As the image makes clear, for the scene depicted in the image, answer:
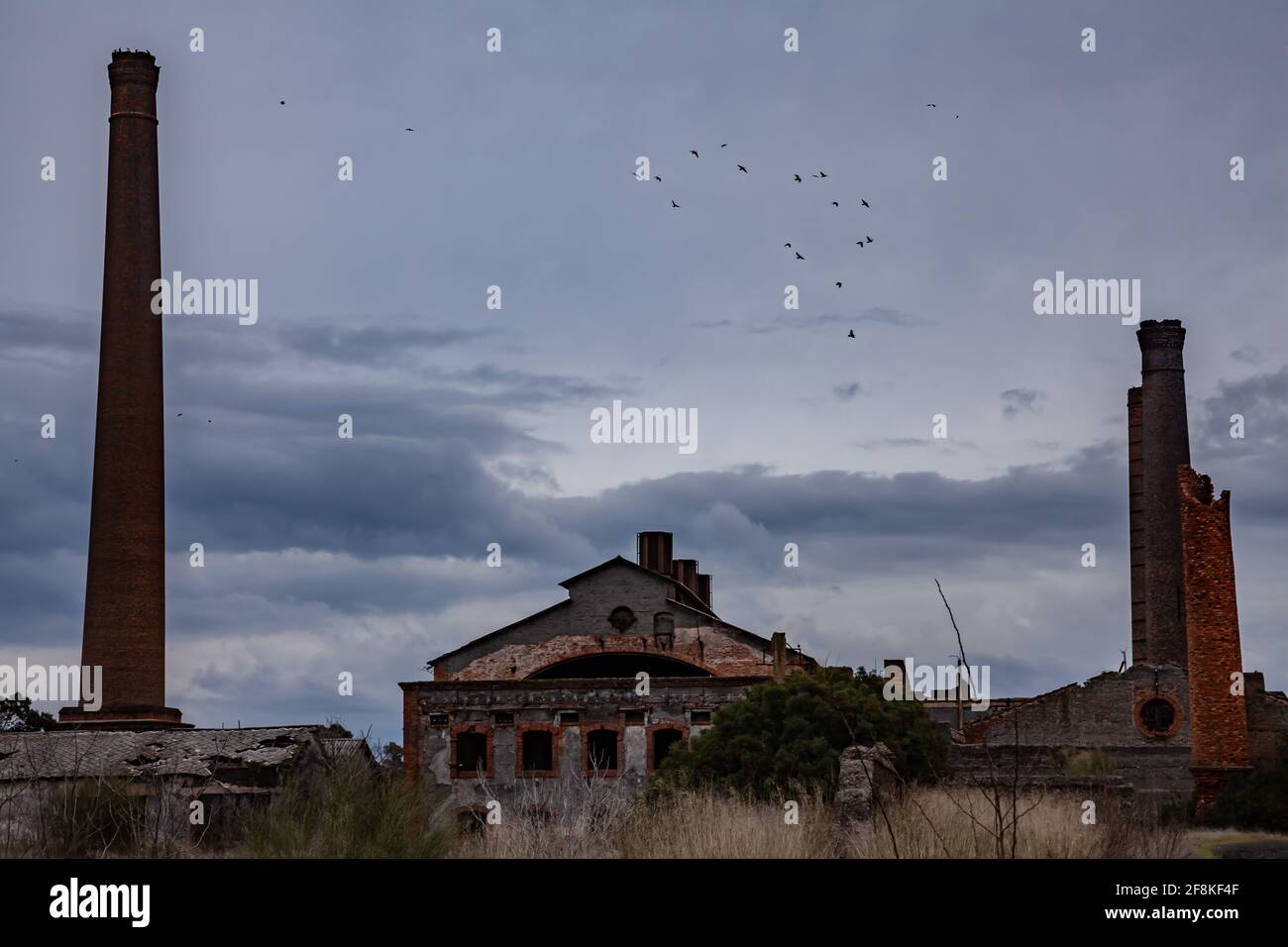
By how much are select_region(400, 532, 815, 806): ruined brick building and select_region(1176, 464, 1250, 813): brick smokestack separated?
9.34m

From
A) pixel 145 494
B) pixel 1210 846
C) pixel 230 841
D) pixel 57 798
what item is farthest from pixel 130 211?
pixel 1210 846

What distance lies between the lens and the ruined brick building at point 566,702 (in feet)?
123

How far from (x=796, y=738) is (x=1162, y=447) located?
2767 cm

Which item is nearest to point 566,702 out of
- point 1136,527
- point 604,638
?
point 604,638

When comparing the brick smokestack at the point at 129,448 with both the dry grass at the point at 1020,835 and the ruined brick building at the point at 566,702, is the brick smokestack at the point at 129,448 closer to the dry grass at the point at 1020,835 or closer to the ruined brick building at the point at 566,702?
the ruined brick building at the point at 566,702

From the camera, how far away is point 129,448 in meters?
37.0

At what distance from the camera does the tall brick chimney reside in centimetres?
4806

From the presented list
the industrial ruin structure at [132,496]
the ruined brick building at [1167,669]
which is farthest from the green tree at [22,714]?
the ruined brick building at [1167,669]

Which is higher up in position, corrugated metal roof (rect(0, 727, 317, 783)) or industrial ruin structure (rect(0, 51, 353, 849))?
industrial ruin structure (rect(0, 51, 353, 849))

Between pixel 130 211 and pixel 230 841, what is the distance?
912 inches

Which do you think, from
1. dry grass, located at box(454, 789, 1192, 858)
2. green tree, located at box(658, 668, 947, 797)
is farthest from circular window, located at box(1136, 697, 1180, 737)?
dry grass, located at box(454, 789, 1192, 858)

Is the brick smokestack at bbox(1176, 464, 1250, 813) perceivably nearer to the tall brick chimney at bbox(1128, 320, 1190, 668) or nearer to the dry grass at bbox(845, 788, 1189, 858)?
the tall brick chimney at bbox(1128, 320, 1190, 668)
